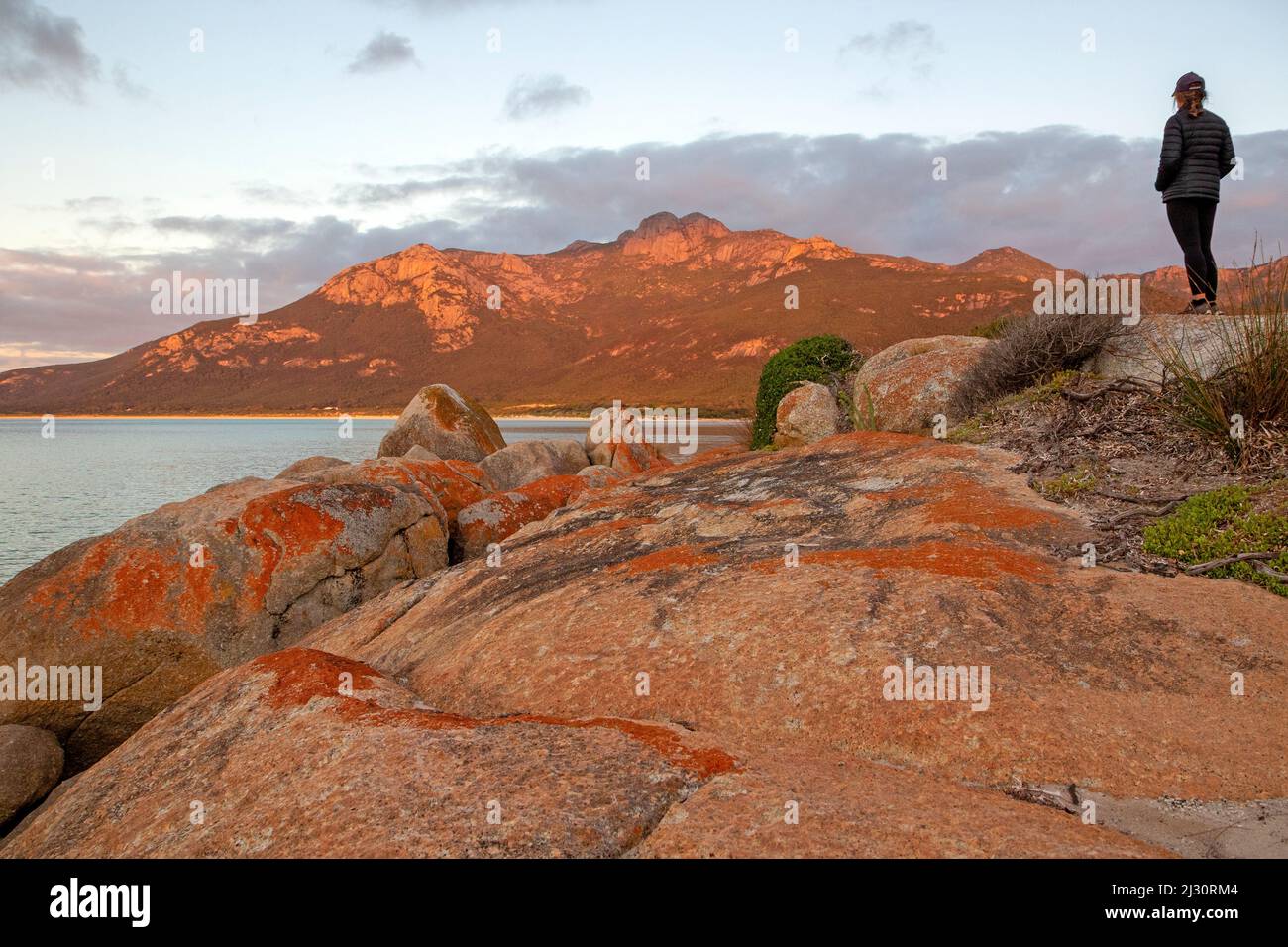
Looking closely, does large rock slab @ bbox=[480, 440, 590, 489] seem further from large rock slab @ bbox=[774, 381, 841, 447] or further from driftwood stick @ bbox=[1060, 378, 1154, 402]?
driftwood stick @ bbox=[1060, 378, 1154, 402]

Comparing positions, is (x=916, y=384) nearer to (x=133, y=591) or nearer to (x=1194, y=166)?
(x=1194, y=166)

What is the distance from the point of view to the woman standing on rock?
9586 mm

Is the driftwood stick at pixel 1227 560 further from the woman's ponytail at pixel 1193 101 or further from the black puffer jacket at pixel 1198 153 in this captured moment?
the woman's ponytail at pixel 1193 101

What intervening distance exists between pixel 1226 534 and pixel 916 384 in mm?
6875

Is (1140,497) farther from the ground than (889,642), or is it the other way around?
(1140,497)

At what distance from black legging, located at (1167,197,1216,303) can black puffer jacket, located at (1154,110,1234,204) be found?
16cm

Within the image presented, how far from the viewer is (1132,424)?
24.1 feet

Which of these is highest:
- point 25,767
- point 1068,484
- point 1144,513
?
point 1068,484

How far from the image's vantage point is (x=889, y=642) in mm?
4102

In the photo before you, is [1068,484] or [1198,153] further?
[1198,153]

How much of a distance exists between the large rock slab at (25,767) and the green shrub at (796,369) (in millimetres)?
12115

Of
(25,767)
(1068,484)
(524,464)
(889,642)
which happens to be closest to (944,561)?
(889,642)

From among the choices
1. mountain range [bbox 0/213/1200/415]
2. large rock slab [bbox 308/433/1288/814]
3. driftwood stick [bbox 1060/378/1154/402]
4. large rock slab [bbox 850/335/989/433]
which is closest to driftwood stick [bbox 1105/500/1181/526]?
large rock slab [bbox 308/433/1288/814]
